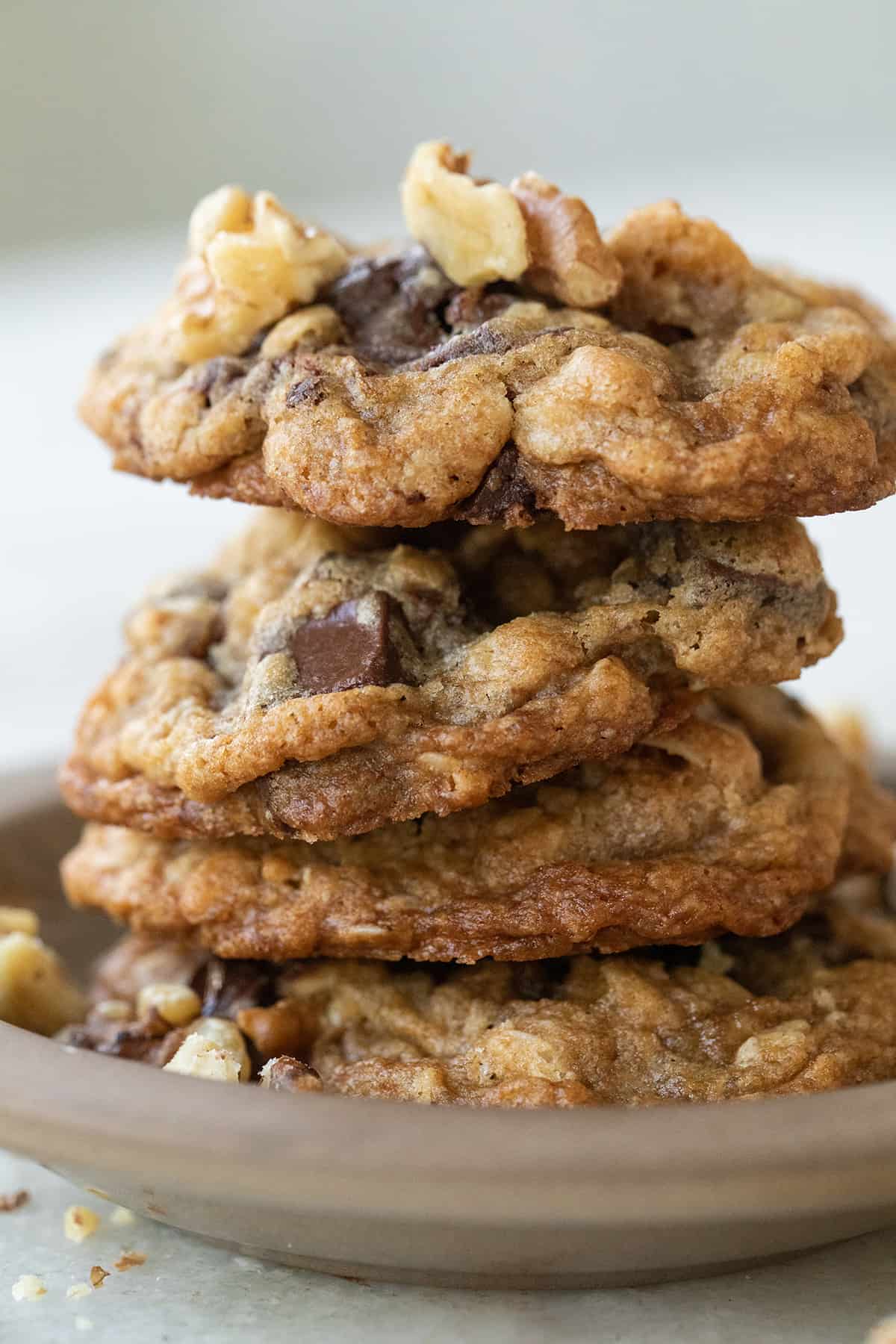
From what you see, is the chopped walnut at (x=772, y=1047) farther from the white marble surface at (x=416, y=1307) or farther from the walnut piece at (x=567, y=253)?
the walnut piece at (x=567, y=253)

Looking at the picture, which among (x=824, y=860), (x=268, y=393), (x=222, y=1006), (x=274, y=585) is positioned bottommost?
(x=222, y=1006)

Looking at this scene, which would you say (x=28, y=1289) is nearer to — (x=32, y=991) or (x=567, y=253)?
(x=32, y=991)

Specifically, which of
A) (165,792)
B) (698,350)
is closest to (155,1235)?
(165,792)

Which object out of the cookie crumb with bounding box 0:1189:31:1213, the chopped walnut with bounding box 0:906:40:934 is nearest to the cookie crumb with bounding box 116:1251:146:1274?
the cookie crumb with bounding box 0:1189:31:1213

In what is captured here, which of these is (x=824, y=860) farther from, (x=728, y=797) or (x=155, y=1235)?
(x=155, y=1235)

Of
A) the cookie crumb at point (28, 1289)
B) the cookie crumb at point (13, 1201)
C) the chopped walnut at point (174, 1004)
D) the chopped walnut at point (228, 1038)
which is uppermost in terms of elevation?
the chopped walnut at point (228, 1038)

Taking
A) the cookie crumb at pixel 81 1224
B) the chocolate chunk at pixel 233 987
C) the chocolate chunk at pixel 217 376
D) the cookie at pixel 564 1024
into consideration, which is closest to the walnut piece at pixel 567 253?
the chocolate chunk at pixel 217 376
